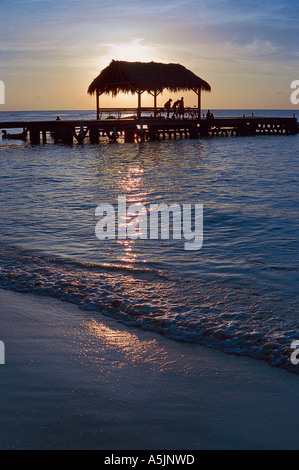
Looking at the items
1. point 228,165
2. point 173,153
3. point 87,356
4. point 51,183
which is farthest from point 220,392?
point 173,153

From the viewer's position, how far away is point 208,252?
335 inches

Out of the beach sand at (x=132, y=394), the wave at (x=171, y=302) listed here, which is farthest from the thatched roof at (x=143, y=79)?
the beach sand at (x=132, y=394)

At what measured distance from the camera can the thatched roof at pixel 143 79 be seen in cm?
3791

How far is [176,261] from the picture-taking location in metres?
7.79

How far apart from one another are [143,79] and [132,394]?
119 ft

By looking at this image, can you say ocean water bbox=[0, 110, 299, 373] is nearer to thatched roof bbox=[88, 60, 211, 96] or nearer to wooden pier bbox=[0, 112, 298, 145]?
wooden pier bbox=[0, 112, 298, 145]

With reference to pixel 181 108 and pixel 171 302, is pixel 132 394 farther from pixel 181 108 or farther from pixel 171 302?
pixel 181 108

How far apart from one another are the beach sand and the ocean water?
1.42ft

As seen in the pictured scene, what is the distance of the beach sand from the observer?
3.18 meters

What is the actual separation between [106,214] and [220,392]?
8.79 m

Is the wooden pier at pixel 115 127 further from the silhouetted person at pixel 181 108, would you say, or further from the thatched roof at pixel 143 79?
the thatched roof at pixel 143 79

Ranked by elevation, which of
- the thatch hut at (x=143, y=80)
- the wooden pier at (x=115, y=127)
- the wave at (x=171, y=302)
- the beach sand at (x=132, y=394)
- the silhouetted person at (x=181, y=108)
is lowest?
the beach sand at (x=132, y=394)

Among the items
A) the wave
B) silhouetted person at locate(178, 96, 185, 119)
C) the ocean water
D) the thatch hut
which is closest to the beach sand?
the wave

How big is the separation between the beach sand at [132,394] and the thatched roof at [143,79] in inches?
1385
